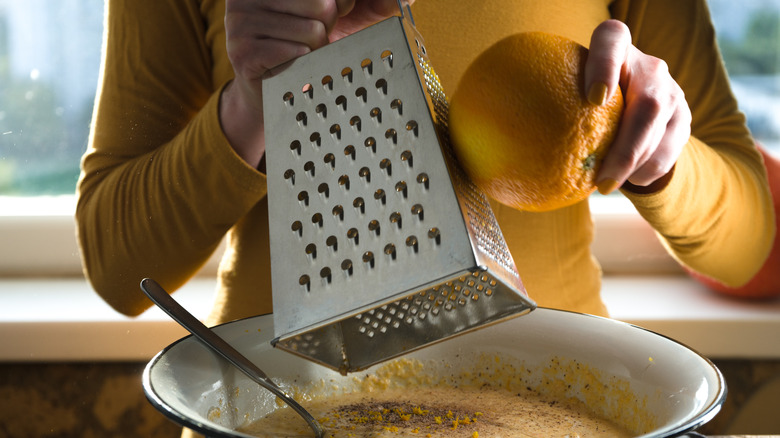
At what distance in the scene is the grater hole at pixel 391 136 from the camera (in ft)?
1.52

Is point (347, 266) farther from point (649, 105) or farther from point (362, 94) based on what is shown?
point (649, 105)

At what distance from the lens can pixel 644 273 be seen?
130 cm

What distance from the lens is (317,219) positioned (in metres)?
0.48

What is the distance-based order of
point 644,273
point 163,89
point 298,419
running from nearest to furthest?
point 298,419, point 163,89, point 644,273

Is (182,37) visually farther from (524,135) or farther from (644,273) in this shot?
(644,273)

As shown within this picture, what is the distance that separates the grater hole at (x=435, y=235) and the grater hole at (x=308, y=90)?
0.14 m

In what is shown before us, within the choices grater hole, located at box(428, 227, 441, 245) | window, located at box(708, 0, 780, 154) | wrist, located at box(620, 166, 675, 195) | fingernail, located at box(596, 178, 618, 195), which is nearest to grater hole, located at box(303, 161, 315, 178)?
grater hole, located at box(428, 227, 441, 245)

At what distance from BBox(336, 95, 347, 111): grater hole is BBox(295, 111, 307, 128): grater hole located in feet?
0.09

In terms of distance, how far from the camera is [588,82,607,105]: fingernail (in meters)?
0.46

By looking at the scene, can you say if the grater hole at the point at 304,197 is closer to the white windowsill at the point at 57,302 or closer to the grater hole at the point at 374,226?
the grater hole at the point at 374,226

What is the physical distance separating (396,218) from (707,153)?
0.49m

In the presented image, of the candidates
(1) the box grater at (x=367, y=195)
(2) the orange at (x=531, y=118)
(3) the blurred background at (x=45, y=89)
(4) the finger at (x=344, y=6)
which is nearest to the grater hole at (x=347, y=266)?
(1) the box grater at (x=367, y=195)

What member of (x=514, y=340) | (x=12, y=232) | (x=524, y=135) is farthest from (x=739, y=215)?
(x=12, y=232)

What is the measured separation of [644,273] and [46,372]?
3.37ft
